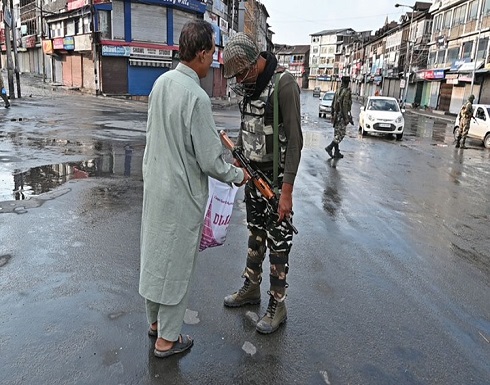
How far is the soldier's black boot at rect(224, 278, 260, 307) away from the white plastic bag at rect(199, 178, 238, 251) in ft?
2.39

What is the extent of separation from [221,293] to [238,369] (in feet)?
3.59

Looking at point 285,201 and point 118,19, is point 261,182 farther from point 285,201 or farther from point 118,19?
point 118,19

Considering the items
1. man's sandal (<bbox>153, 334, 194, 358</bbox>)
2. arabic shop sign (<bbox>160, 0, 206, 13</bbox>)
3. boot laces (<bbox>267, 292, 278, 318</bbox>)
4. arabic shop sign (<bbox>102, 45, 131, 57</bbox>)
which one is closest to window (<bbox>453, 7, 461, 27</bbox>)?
arabic shop sign (<bbox>160, 0, 206, 13</bbox>)

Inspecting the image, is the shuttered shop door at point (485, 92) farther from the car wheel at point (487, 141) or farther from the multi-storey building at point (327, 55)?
the multi-storey building at point (327, 55)

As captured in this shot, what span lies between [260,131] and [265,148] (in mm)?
134

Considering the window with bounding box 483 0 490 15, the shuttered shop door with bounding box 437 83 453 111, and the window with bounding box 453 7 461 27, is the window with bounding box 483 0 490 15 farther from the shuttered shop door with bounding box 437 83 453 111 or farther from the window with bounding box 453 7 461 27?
the shuttered shop door with bounding box 437 83 453 111

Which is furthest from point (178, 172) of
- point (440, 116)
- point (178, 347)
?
point (440, 116)

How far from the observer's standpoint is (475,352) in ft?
10.2

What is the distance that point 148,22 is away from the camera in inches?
1255

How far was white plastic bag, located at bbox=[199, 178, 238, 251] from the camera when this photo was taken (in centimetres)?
302

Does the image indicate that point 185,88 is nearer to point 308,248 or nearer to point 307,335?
point 307,335

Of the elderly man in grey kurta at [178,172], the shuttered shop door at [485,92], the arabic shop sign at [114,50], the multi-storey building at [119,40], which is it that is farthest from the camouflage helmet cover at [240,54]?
the shuttered shop door at [485,92]

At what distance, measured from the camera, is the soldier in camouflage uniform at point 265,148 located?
119 inches

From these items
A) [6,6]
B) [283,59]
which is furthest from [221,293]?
[283,59]
